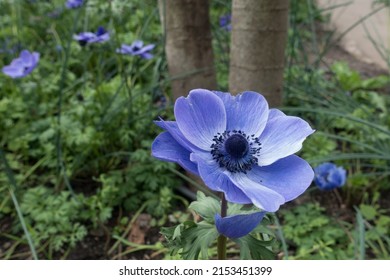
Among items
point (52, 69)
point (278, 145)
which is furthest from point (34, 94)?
point (278, 145)

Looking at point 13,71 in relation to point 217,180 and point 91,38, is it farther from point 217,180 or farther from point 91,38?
point 217,180

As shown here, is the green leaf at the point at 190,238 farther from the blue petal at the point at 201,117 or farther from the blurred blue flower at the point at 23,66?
the blurred blue flower at the point at 23,66

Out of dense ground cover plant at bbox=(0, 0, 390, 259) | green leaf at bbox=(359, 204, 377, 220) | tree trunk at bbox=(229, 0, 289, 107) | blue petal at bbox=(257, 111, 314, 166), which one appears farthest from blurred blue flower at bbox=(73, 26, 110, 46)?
blue petal at bbox=(257, 111, 314, 166)

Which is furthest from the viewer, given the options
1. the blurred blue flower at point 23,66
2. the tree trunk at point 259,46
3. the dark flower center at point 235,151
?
the blurred blue flower at point 23,66

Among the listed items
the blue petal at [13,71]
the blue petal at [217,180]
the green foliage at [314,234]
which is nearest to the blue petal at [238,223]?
the blue petal at [217,180]

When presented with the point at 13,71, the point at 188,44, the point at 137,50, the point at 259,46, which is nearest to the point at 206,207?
the point at 259,46

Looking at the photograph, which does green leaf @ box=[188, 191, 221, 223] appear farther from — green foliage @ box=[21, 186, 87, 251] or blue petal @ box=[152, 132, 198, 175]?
green foliage @ box=[21, 186, 87, 251]
